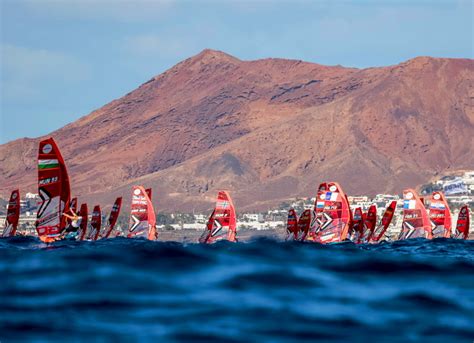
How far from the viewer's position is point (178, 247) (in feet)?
54.6

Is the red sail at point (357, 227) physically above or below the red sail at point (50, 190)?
below

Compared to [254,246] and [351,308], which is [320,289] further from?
[254,246]

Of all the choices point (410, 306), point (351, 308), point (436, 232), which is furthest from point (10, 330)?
point (436, 232)

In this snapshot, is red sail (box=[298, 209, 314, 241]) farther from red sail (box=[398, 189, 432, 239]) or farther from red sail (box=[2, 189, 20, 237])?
red sail (box=[2, 189, 20, 237])

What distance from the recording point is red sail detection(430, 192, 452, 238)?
321ft

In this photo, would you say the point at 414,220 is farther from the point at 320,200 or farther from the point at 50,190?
the point at 50,190

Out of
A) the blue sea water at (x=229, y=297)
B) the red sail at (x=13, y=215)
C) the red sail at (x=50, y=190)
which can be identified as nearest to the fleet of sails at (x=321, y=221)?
the red sail at (x=13, y=215)

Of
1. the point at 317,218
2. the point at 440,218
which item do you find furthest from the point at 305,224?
the point at 440,218

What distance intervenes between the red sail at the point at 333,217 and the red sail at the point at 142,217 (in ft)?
62.3

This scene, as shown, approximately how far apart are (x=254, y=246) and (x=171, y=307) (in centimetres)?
529

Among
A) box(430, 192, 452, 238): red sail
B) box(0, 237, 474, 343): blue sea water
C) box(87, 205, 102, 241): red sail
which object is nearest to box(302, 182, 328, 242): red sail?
box(430, 192, 452, 238): red sail

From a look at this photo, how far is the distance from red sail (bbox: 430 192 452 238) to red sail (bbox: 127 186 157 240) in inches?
1070

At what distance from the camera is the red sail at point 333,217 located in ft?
264

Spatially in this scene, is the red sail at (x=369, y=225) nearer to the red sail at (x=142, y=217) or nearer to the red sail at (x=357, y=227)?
the red sail at (x=357, y=227)
